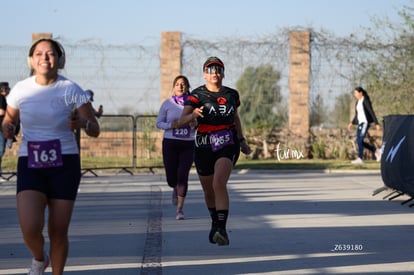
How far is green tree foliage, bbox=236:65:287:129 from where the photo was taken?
26.3m

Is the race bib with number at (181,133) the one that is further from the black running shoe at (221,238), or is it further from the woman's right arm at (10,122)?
the woman's right arm at (10,122)

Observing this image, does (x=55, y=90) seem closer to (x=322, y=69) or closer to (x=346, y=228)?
(x=346, y=228)

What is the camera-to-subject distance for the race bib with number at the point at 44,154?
6.66 m

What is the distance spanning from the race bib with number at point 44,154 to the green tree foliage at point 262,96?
19504 mm

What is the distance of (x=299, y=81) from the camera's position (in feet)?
85.7

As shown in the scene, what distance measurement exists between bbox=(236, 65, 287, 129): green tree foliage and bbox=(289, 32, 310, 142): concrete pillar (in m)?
0.40

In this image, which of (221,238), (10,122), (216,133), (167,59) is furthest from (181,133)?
(167,59)

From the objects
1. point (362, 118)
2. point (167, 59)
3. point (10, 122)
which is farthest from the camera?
point (167, 59)

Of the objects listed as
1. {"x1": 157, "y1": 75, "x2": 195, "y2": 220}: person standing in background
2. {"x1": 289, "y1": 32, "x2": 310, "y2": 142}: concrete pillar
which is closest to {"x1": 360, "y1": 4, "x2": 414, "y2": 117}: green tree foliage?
{"x1": 289, "y1": 32, "x2": 310, "y2": 142}: concrete pillar

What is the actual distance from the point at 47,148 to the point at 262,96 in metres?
20.3

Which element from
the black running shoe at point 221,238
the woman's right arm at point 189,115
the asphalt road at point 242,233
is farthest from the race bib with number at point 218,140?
the asphalt road at point 242,233

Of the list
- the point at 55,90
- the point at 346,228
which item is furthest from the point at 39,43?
the point at 346,228

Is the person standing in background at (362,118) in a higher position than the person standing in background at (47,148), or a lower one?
lower

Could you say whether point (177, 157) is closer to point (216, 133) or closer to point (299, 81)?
point (216, 133)
